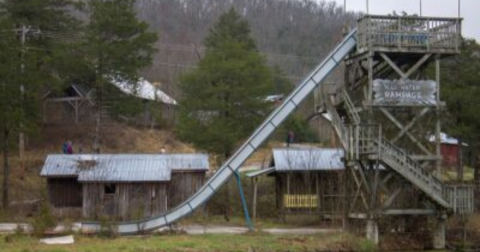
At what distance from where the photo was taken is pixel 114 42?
151 feet

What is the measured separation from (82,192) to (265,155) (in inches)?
963

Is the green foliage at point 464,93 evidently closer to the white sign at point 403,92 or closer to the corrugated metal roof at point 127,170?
the white sign at point 403,92

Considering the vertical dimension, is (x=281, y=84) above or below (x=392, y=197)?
above

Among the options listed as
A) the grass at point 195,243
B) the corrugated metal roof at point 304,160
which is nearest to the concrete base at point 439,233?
the grass at point 195,243

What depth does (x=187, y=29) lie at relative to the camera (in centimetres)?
10062

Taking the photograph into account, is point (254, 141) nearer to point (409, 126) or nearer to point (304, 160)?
point (409, 126)

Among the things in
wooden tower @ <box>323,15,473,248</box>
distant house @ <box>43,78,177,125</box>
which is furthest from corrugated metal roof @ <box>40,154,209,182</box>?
distant house @ <box>43,78,177,125</box>

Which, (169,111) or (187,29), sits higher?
(187,29)

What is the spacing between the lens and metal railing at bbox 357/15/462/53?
27.3 m

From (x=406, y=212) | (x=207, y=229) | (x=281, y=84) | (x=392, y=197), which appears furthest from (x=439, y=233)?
(x=281, y=84)

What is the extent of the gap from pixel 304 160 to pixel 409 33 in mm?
10791

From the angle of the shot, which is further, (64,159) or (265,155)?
(265,155)

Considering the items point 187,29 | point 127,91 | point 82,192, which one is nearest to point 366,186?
point 82,192

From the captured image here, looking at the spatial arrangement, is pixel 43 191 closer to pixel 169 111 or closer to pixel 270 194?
pixel 270 194
